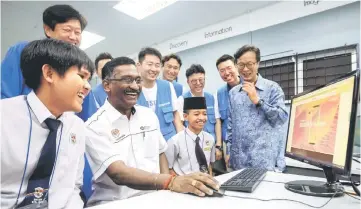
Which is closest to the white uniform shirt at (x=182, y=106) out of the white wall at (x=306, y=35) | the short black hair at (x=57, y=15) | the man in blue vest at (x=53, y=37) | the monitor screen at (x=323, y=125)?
the man in blue vest at (x=53, y=37)

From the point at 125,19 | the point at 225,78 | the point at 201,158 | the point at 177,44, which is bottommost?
the point at 201,158

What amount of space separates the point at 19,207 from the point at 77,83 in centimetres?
47

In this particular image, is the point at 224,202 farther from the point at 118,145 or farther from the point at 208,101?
the point at 208,101

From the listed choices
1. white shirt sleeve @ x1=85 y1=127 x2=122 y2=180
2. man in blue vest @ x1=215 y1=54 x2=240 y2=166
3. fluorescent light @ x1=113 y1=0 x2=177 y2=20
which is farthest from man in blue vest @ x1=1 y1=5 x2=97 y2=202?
fluorescent light @ x1=113 y1=0 x2=177 y2=20

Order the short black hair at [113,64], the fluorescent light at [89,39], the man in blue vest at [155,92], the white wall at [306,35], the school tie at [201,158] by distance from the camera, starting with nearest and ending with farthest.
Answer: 1. the short black hair at [113,64]
2. the school tie at [201,158]
3. the man in blue vest at [155,92]
4. the white wall at [306,35]
5. the fluorescent light at [89,39]

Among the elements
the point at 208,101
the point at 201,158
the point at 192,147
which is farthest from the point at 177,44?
the point at 201,158

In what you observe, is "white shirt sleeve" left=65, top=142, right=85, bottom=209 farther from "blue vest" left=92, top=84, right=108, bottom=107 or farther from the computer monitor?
"blue vest" left=92, top=84, right=108, bottom=107

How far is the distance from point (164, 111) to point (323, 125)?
5.66 feet

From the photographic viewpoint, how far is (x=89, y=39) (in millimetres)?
5418

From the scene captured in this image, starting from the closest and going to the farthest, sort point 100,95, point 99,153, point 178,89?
point 99,153 < point 100,95 < point 178,89

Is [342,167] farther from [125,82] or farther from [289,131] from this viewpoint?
[125,82]

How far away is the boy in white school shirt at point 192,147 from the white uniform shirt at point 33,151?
1.08 m

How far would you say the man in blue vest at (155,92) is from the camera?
8.19ft

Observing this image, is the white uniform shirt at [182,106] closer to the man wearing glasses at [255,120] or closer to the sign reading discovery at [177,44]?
the man wearing glasses at [255,120]
